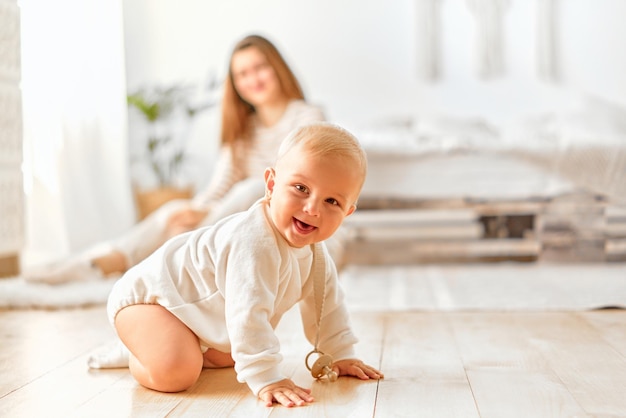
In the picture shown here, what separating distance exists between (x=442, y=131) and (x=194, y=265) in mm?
2542

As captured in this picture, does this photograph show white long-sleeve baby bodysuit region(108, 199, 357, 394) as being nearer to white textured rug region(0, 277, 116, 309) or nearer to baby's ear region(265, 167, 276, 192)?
baby's ear region(265, 167, 276, 192)

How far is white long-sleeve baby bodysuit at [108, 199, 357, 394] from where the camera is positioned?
3.75 ft

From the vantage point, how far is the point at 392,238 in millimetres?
Result: 3008

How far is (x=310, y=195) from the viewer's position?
115 cm

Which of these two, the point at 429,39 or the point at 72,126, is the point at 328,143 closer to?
the point at 72,126

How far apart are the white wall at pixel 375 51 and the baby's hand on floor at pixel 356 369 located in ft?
10.3

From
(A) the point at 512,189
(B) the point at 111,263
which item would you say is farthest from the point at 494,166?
(B) the point at 111,263

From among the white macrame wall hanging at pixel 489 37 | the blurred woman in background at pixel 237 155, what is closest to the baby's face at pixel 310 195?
the blurred woman in background at pixel 237 155

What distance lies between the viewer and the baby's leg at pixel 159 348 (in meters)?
1.22

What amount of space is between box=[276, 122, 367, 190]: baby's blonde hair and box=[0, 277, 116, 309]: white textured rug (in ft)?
3.94

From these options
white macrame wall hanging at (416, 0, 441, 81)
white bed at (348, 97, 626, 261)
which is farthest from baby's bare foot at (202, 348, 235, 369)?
white macrame wall hanging at (416, 0, 441, 81)

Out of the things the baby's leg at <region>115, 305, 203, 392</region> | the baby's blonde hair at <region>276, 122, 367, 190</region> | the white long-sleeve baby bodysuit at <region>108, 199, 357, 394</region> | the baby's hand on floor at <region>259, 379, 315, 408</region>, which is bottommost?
the baby's hand on floor at <region>259, 379, 315, 408</region>

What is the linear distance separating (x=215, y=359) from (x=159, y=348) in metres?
0.18

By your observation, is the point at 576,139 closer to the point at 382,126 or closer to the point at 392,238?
the point at 392,238
